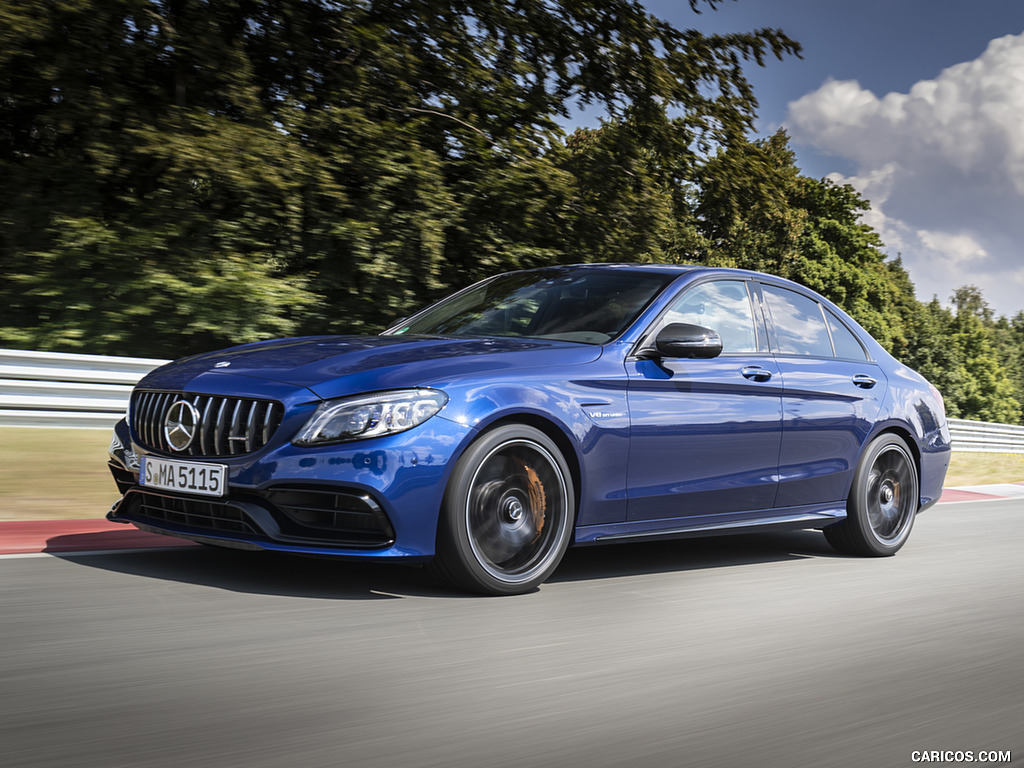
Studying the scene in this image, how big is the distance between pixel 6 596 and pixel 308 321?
9369mm

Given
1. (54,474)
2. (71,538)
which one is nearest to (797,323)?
(71,538)

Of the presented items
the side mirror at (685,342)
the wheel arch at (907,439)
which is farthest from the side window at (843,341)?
the side mirror at (685,342)

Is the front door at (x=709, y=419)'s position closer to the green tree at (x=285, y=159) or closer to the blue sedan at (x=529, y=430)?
the blue sedan at (x=529, y=430)

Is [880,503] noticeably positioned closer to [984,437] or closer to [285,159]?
[285,159]

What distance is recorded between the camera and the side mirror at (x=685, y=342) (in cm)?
546

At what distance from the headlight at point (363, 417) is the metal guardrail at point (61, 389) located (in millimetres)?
5559

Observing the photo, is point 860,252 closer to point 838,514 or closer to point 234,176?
point 234,176

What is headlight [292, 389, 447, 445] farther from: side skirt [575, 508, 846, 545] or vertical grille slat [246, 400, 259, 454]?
side skirt [575, 508, 846, 545]

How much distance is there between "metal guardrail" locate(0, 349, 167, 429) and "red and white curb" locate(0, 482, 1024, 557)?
2.98 m

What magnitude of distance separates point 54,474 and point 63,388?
1392mm

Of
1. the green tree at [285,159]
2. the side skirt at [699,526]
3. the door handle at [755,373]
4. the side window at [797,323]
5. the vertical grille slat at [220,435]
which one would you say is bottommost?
the side skirt at [699,526]

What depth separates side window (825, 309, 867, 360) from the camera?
692cm

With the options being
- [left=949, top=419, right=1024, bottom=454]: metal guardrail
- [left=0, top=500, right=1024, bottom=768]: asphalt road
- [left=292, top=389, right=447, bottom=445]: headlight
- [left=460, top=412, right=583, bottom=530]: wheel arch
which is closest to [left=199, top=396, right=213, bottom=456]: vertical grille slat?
[left=292, top=389, right=447, bottom=445]: headlight

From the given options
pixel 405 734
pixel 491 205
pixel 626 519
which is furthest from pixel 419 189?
pixel 405 734
